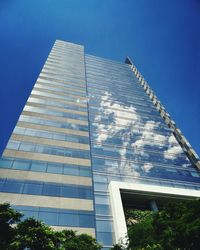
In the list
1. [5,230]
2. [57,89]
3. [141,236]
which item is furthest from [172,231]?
[57,89]

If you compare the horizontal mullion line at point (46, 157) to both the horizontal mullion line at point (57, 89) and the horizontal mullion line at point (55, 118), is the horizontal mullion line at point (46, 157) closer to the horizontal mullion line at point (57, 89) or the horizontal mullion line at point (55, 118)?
the horizontal mullion line at point (55, 118)

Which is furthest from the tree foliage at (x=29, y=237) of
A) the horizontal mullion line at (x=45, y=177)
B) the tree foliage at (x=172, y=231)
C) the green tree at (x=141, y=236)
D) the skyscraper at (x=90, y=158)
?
the horizontal mullion line at (x=45, y=177)

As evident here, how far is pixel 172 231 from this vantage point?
12953mm

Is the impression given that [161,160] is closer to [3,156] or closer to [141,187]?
[141,187]

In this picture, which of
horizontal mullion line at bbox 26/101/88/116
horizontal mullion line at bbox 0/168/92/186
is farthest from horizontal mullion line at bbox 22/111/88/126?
horizontal mullion line at bbox 0/168/92/186

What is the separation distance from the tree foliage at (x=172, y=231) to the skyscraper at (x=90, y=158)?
7.33m

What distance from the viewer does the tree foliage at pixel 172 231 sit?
11391 mm

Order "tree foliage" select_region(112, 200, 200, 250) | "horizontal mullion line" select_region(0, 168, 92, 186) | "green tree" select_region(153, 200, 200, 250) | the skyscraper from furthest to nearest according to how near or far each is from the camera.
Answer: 1. "horizontal mullion line" select_region(0, 168, 92, 186)
2. the skyscraper
3. "tree foliage" select_region(112, 200, 200, 250)
4. "green tree" select_region(153, 200, 200, 250)

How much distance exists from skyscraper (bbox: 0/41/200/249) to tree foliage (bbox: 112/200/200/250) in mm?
7325

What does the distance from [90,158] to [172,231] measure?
20564 mm

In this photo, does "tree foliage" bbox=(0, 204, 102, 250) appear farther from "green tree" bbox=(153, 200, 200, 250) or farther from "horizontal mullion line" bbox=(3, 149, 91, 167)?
"horizontal mullion line" bbox=(3, 149, 91, 167)

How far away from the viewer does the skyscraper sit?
2470cm

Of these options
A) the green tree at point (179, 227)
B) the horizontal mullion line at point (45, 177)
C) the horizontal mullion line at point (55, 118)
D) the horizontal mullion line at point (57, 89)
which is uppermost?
the horizontal mullion line at point (57, 89)

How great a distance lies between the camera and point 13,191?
970 inches
